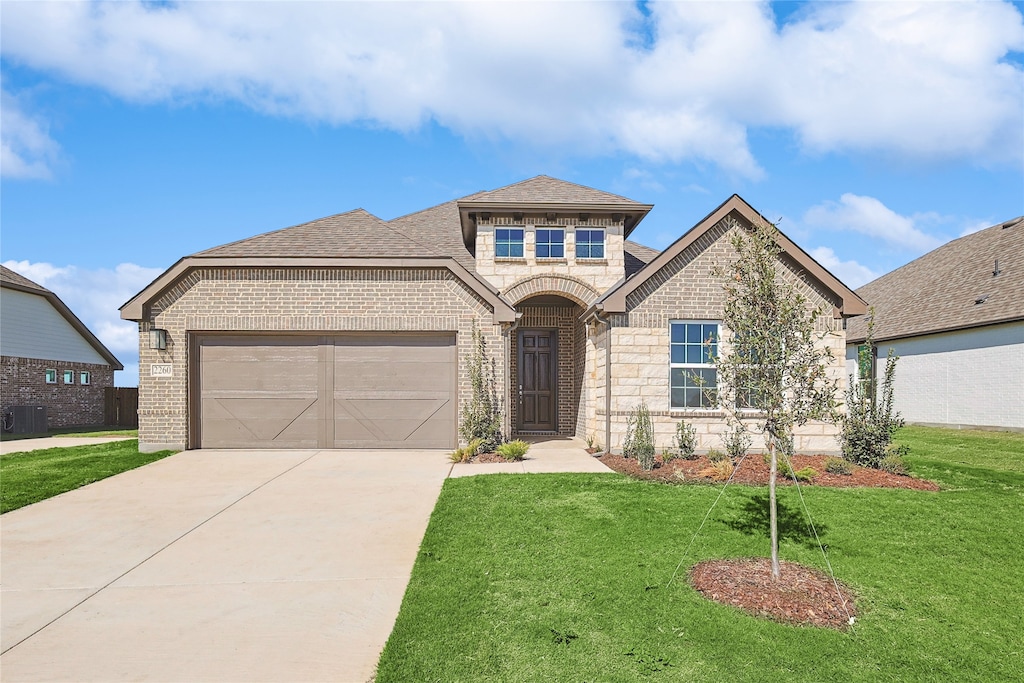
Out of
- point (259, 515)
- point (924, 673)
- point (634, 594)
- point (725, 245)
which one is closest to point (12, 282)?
point (259, 515)

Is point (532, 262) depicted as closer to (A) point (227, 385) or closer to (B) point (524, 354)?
(B) point (524, 354)

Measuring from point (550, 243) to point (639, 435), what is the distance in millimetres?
6301

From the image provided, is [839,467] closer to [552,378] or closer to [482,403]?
[482,403]

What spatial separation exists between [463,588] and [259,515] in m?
3.98

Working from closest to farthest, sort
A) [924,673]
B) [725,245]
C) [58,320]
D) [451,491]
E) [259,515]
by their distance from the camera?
[924,673], [259,515], [451,491], [725,245], [58,320]

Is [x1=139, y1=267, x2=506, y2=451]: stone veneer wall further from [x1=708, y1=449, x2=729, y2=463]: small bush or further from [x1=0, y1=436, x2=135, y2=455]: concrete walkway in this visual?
[x1=708, y1=449, x2=729, y2=463]: small bush

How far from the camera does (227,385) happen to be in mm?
14039

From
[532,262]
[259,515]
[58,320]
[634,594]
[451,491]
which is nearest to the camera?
[634,594]

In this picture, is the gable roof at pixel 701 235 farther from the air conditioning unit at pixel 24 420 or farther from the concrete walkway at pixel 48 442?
the air conditioning unit at pixel 24 420

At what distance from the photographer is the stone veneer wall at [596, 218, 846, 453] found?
42.5 ft

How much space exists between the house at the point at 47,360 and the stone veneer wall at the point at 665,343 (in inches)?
754

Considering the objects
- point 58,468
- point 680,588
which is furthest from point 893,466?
point 58,468

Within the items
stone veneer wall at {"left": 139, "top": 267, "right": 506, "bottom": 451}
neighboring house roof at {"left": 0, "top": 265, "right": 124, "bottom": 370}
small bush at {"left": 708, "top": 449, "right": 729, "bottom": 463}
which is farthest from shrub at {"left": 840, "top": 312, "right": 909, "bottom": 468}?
neighboring house roof at {"left": 0, "top": 265, "right": 124, "bottom": 370}

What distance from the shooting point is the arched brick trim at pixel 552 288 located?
16297mm
